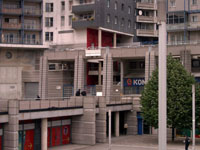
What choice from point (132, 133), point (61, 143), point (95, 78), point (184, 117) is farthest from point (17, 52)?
point (184, 117)

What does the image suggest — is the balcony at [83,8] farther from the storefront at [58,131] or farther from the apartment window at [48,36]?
the storefront at [58,131]

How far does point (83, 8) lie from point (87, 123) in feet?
121

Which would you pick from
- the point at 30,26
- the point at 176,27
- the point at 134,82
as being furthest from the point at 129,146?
the point at 30,26

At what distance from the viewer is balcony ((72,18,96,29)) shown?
238 feet

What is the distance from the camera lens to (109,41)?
7875 cm

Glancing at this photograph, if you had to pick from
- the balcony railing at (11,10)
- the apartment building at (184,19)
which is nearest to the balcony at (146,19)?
the apartment building at (184,19)

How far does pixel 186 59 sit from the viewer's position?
57.8 meters

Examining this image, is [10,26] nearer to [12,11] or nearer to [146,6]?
[12,11]

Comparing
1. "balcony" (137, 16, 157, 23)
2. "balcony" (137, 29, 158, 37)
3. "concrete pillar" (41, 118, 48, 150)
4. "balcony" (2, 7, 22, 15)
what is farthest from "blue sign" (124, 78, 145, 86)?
"concrete pillar" (41, 118, 48, 150)

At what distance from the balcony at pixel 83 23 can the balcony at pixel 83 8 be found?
1918 mm

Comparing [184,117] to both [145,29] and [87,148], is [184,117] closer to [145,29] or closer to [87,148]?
[87,148]

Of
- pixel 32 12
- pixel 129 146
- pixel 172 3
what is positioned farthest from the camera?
pixel 32 12

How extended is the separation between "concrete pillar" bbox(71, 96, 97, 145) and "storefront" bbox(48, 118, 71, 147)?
1.02 metres

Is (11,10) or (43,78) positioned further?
(11,10)
